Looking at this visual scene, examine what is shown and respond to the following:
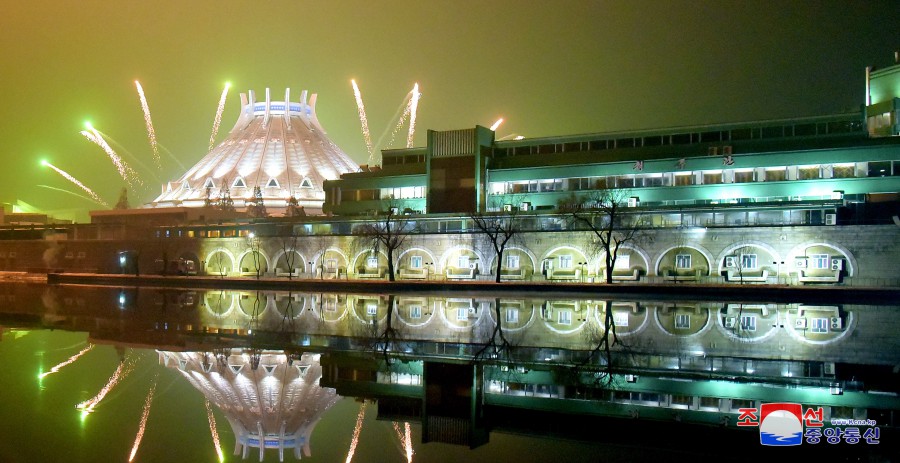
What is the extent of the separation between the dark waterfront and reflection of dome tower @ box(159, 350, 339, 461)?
53 millimetres

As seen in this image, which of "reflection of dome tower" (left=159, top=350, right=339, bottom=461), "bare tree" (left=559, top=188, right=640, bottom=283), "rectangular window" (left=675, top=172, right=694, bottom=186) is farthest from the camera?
"rectangular window" (left=675, top=172, right=694, bottom=186)

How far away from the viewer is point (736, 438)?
9.11 m

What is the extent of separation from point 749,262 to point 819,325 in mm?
19137

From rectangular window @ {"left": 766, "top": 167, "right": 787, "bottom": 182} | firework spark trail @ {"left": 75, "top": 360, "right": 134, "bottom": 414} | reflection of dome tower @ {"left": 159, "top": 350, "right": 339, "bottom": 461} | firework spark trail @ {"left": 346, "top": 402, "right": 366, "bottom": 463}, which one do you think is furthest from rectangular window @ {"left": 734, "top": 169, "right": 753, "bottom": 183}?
firework spark trail @ {"left": 346, "top": 402, "right": 366, "bottom": 463}

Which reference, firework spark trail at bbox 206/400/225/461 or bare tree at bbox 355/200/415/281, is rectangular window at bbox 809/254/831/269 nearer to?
bare tree at bbox 355/200/415/281

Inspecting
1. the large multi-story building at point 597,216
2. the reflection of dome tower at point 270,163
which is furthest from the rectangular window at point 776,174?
the reflection of dome tower at point 270,163

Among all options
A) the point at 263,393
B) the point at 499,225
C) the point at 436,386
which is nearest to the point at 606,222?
the point at 499,225

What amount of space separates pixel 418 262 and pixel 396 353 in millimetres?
34205

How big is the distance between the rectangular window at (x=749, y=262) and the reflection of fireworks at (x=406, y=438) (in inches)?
1394

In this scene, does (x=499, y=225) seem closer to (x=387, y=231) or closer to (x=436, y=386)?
(x=387, y=231)

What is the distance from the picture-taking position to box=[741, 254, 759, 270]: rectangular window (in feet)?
135

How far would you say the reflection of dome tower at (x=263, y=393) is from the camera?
8992 mm

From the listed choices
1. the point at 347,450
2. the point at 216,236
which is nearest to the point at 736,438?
the point at 347,450

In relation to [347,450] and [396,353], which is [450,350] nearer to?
[396,353]
